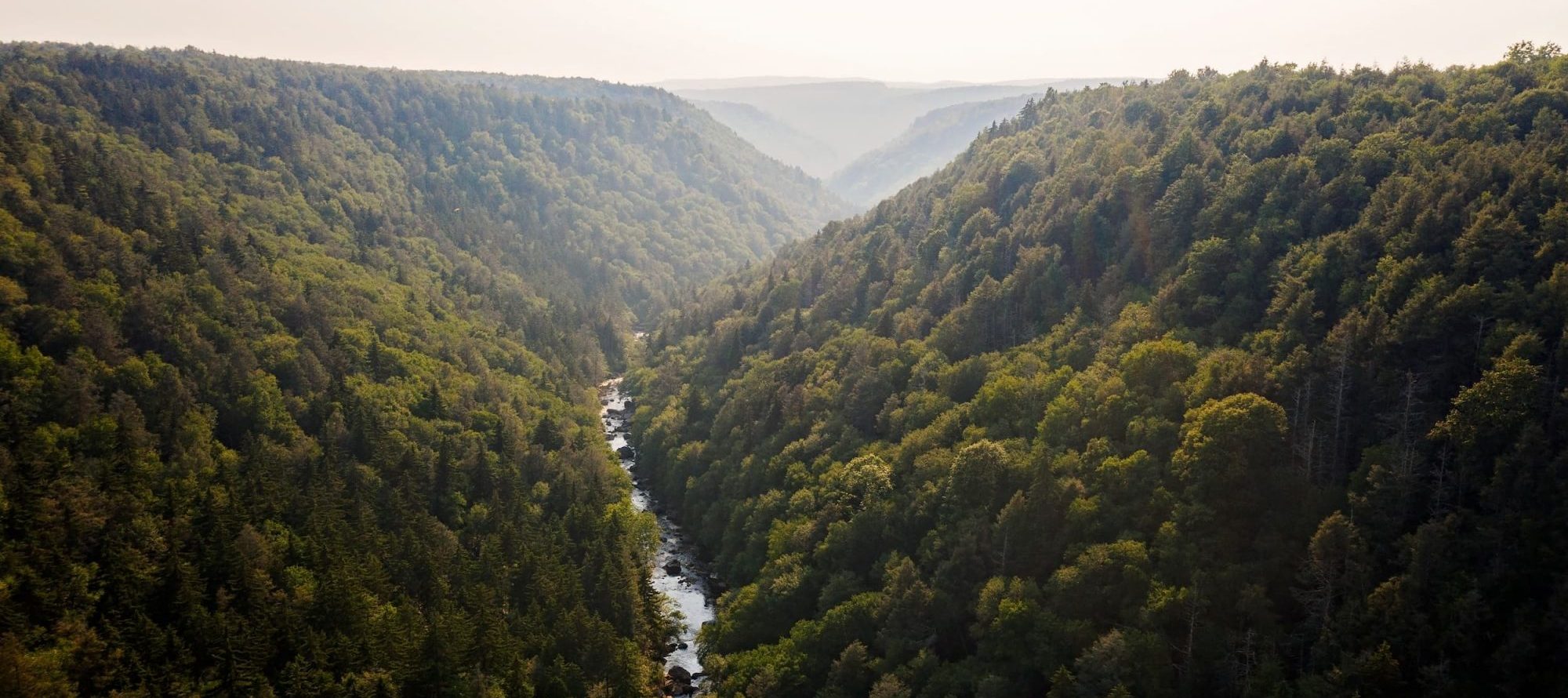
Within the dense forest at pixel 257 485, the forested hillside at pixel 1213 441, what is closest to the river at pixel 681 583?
the dense forest at pixel 257 485

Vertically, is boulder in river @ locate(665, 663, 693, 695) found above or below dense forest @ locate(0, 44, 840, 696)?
below

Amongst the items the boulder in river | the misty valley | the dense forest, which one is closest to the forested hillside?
the misty valley

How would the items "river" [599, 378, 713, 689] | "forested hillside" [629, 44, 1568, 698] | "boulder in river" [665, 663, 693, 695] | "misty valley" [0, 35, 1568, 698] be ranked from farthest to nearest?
"river" [599, 378, 713, 689]
"boulder in river" [665, 663, 693, 695]
"misty valley" [0, 35, 1568, 698]
"forested hillside" [629, 44, 1568, 698]

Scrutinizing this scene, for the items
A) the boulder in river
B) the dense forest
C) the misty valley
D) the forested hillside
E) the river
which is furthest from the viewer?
the river

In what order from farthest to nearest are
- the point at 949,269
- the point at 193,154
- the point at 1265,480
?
the point at 193,154 → the point at 949,269 → the point at 1265,480

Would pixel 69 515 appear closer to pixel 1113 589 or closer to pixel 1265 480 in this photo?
pixel 1113 589

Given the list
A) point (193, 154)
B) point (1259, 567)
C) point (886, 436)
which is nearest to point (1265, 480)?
point (1259, 567)

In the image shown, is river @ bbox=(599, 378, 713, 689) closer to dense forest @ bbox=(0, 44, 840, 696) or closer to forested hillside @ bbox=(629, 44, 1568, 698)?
dense forest @ bbox=(0, 44, 840, 696)
